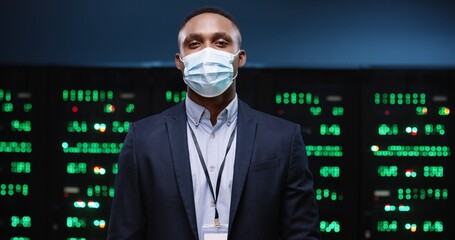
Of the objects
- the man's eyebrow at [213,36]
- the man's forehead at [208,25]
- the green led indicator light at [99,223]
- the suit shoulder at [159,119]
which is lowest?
the green led indicator light at [99,223]

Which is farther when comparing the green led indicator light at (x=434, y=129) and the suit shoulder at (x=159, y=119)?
the green led indicator light at (x=434, y=129)

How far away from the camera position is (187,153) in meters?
1.53

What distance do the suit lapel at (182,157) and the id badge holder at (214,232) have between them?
0.04 m

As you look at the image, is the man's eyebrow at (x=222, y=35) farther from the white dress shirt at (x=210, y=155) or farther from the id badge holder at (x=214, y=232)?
the id badge holder at (x=214, y=232)

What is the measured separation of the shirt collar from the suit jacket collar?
0.7 inches

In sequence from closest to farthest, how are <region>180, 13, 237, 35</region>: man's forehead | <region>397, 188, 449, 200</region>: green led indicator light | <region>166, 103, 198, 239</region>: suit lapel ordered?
<region>166, 103, 198, 239</region>: suit lapel, <region>180, 13, 237, 35</region>: man's forehead, <region>397, 188, 449, 200</region>: green led indicator light

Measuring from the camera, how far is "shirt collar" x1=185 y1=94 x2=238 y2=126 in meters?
1.59

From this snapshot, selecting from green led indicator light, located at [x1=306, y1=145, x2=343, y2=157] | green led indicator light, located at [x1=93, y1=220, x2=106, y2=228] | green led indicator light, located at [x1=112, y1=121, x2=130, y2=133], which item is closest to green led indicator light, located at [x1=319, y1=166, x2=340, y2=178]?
green led indicator light, located at [x1=306, y1=145, x2=343, y2=157]

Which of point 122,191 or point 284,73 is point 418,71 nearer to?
point 284,73

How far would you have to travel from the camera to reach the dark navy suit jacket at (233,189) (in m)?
1.48

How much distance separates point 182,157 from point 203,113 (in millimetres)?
148

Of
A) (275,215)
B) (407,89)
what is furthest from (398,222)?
(275,215)

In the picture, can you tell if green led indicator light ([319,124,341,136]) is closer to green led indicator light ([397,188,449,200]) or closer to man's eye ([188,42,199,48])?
green led indicator light ([397,188,449,200])

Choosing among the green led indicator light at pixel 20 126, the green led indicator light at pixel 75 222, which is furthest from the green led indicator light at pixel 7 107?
the green led indicator light at pixel 75 222
